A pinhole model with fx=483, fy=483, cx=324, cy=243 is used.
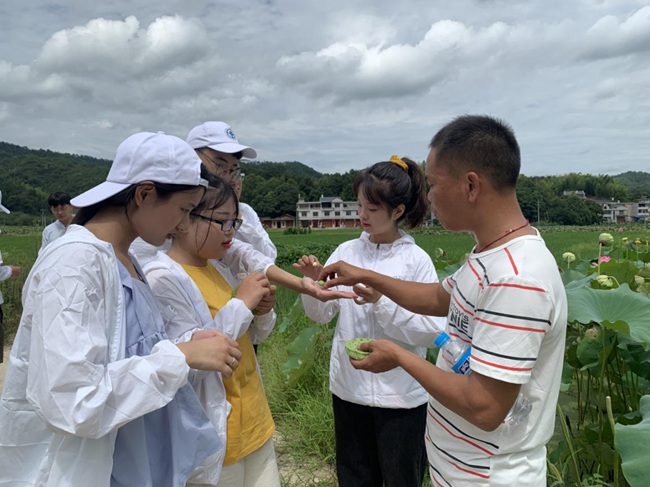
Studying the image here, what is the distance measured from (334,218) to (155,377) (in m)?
62.5

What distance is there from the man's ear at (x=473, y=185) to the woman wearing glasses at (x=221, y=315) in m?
0.87

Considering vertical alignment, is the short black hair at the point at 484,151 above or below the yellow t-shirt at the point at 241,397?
above

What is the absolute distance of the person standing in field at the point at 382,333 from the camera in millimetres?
2189

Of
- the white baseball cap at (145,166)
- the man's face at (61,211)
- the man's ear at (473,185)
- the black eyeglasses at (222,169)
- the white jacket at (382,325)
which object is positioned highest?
the black eyeglasses at (222,169)

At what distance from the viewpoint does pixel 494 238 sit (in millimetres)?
1359

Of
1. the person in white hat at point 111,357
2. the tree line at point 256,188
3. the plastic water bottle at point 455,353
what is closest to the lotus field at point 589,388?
the plastic water bottle at point 455,353

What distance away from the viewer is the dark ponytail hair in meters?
2.38

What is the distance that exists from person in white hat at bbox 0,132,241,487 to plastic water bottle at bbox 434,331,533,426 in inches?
25.1

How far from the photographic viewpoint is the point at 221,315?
1727 millimetres

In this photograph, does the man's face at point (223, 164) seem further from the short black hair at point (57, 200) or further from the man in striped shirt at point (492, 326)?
the short black hair at point (57, 200)

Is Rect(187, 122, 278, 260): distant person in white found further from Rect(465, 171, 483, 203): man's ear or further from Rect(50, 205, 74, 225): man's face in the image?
Rect(50, 205, 74, 225): man's face

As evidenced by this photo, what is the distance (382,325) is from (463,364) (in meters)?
0.95

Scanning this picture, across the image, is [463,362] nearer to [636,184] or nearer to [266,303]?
[266,303]

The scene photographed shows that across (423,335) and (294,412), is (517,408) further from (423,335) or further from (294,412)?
(294,412)
